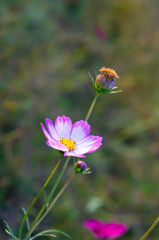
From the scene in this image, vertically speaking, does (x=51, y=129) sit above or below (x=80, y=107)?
above

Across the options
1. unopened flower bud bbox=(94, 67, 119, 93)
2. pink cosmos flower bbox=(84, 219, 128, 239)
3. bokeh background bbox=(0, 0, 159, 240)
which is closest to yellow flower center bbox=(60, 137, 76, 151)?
unopened flower bud bbox=(94, 67, 119, 93)

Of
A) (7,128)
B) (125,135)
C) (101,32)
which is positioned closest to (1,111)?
(7,128)

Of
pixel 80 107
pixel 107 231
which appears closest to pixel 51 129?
pixel 107 231

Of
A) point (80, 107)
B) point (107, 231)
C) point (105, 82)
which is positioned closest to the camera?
point (105, 82)

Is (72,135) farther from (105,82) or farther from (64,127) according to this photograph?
(105,82)

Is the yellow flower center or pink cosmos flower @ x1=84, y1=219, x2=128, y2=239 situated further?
pink cosmos flower @ x1=84, y1=219, x2=128, y2=239

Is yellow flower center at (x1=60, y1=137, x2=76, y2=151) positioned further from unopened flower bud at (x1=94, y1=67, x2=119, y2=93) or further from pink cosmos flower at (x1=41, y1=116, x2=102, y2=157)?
unopened flower bud at (x1=94, y1=67, x2=119, y2=93)

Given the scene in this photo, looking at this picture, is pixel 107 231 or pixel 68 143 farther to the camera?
pixel 107 231
